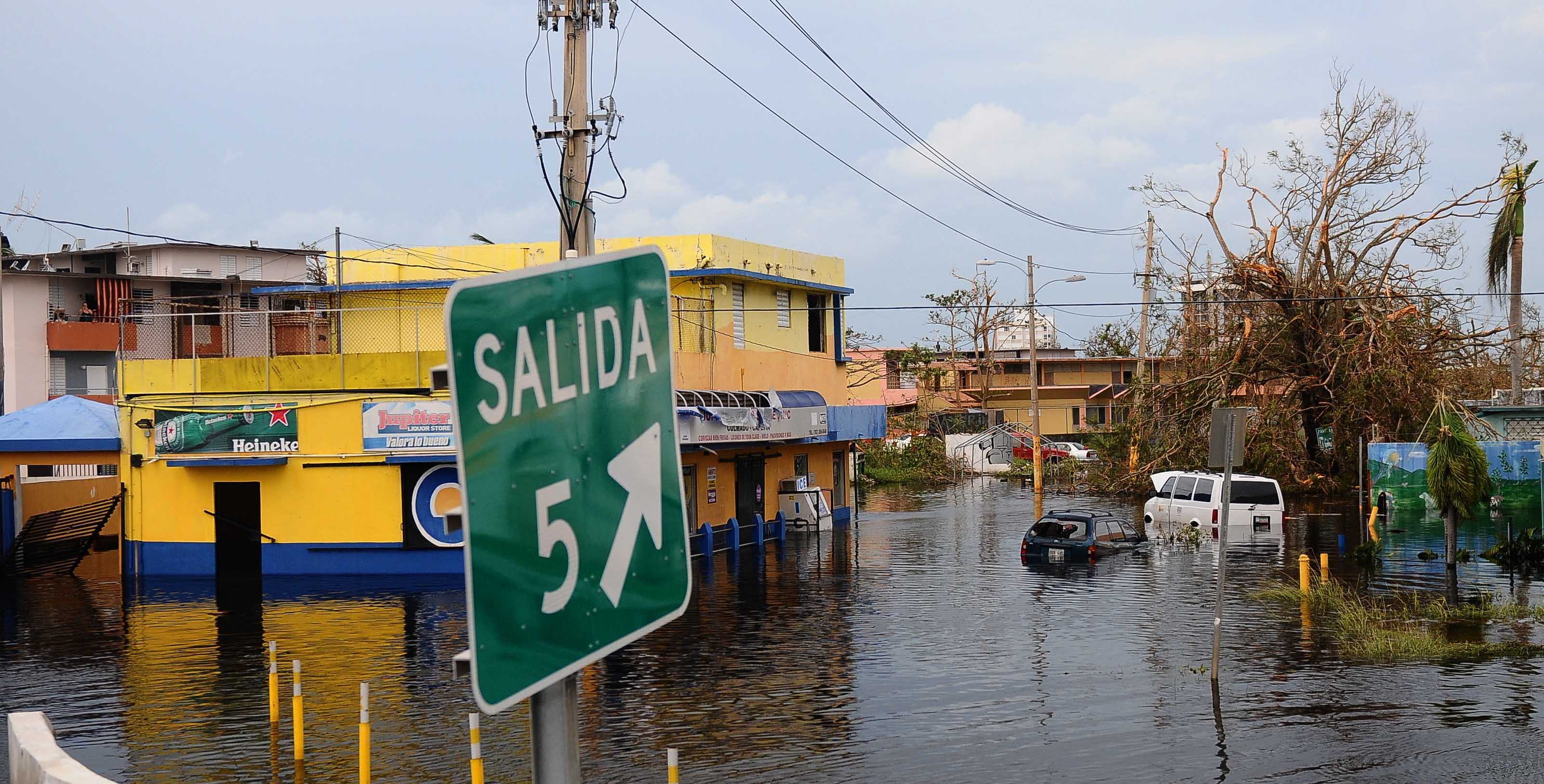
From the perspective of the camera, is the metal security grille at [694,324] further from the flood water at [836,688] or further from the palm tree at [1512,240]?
the palm tree at [1512,240]

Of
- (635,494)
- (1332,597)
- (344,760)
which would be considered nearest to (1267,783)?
(344,760)

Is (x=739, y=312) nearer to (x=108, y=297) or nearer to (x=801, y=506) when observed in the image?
(x=801, y=506)

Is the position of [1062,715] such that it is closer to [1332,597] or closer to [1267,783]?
[1267,783]

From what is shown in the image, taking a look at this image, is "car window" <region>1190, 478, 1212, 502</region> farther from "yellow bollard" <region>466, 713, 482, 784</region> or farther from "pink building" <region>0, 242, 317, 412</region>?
"pink building" <region>0, 242, 317, 412</region>

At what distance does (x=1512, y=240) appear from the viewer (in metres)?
42.3

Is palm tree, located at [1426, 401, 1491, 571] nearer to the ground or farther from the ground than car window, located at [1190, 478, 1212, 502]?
farther from the ground

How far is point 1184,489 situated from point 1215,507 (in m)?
1.67

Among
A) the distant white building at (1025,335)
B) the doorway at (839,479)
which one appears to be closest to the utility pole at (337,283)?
the doorway at (839,479)

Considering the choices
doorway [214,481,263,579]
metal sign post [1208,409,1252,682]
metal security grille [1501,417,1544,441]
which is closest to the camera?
metal sign post [1208,409,1252,682]

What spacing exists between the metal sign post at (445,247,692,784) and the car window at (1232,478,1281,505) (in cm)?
3439

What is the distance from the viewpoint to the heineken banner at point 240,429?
1190 inches

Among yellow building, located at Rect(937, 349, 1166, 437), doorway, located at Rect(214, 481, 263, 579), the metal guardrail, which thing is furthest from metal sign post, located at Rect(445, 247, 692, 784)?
yellow building, located at Rect(937, 349, 1166, 437)

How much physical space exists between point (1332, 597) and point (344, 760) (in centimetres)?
1655

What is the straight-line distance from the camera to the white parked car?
224 feet
